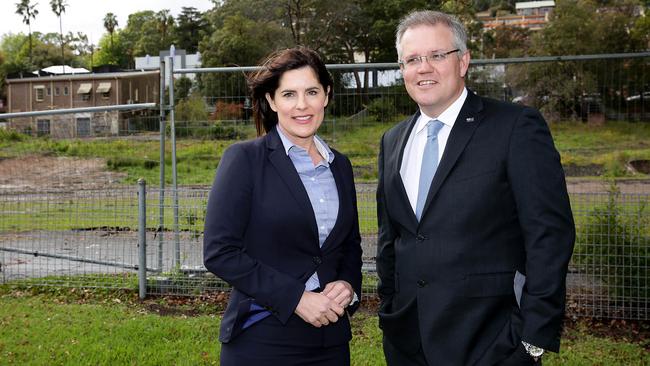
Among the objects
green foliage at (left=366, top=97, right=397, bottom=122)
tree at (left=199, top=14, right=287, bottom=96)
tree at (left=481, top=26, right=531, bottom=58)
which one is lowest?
green foliage at (left=366, top=97, right=397, bottom=122)

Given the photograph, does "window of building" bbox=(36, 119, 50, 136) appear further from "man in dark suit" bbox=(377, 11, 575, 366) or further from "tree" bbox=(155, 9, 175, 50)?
"tree" bbox=(155, 9, 175, 50)

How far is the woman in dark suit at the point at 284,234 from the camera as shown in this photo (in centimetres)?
263

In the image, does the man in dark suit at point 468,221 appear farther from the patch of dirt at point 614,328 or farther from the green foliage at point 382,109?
the green foliage at point 382,109

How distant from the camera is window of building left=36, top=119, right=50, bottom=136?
436 inches

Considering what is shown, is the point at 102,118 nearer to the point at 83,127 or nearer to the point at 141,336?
the point at 83,127

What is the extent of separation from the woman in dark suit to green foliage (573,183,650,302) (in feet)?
14.7

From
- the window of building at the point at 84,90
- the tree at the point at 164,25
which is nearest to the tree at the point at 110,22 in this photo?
the tree at the point at 164,25

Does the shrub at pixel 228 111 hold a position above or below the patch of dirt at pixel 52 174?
above

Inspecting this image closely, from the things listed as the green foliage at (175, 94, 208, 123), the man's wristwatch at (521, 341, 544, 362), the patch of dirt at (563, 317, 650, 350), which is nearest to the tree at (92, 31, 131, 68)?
the green foliage at (175, 94, 208, 123)

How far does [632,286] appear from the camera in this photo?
6.45 metres

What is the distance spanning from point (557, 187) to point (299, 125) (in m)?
1.03

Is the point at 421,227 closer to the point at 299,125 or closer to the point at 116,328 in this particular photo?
the point at 299,125

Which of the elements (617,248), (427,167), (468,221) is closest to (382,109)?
(617,248)

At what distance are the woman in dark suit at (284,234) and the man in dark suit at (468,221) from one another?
0.28 m
